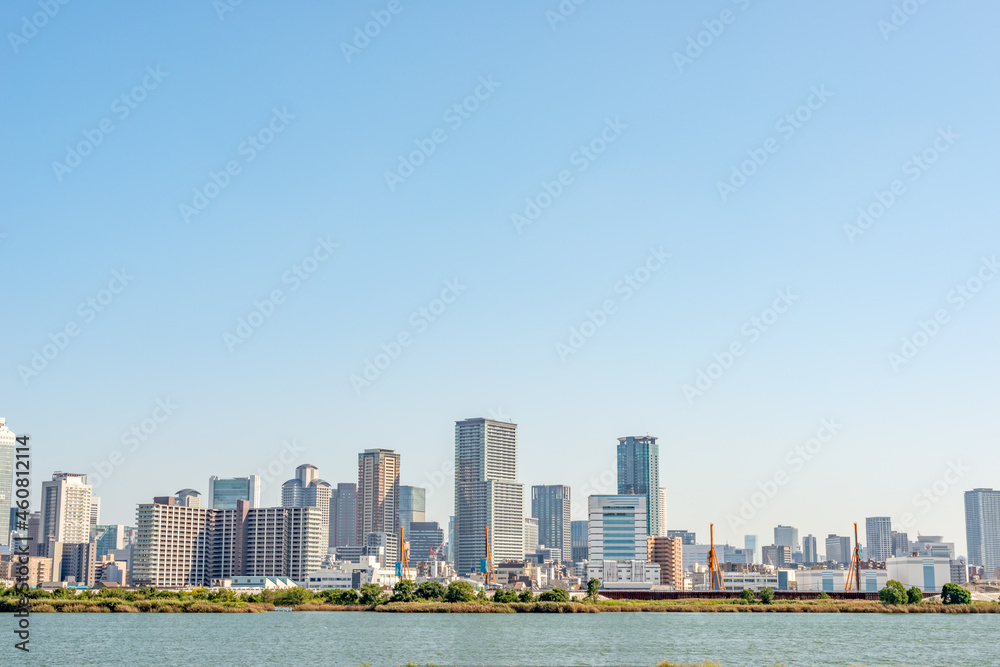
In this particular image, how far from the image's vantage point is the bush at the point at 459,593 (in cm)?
14738

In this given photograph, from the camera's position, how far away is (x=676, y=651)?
3105 inches

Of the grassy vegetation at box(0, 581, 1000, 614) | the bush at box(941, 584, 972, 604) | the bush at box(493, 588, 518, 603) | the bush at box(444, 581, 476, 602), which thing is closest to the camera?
the grassy vegetation at box(0, 581, 1000, 614)

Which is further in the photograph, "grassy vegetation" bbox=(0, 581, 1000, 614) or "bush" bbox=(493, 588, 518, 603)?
"bush" bbox=(493, 588, 518, 603)

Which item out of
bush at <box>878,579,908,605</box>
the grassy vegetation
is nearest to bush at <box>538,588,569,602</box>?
the grassy vegetation

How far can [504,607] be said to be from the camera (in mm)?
140875

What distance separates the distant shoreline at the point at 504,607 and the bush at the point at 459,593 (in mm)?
3893

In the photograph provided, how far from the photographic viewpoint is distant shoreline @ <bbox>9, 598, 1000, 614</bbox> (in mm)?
133625

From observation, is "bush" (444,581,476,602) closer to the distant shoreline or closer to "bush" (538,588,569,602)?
the distant shoreline

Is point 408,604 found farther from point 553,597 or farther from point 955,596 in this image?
point 955,596

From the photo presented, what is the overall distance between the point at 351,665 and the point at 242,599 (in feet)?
304

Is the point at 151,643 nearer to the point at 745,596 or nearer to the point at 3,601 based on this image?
the point at 3,601

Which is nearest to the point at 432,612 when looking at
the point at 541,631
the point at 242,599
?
the point at 242,599

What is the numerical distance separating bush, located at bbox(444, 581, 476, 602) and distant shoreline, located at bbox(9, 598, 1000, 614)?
12.8 feet

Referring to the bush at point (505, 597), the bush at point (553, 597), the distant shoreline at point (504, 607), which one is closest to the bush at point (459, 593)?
the bush at point (505, 597)
